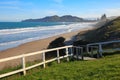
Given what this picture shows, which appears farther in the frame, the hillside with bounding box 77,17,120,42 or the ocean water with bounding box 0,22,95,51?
the ocean water with bounding box 0,22,95,51

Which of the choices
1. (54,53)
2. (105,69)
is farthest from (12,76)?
(54,53)

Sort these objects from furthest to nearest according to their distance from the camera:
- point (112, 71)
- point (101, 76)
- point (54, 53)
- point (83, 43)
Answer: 1. point (83, 43)
2. point (54, 53)
3. point (112, 71)
4. point (101, 76)

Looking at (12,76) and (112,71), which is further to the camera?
(12,76)

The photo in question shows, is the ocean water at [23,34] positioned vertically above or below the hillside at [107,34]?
below

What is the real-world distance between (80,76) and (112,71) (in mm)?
1278

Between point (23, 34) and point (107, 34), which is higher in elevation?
point (107, 34)

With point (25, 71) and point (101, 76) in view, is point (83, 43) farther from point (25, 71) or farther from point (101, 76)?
point (101, 76)

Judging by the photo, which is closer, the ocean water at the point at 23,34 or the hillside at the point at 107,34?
the hillside at the point at 107,34

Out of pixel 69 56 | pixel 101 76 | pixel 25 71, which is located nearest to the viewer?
pixel 101 76

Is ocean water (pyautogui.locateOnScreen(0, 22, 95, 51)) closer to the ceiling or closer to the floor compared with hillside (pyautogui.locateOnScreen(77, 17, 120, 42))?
closer to the floor

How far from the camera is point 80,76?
11172 millimetres

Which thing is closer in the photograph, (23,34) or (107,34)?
(107,34)

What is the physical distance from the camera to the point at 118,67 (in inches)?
481

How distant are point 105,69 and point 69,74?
4.80ft
